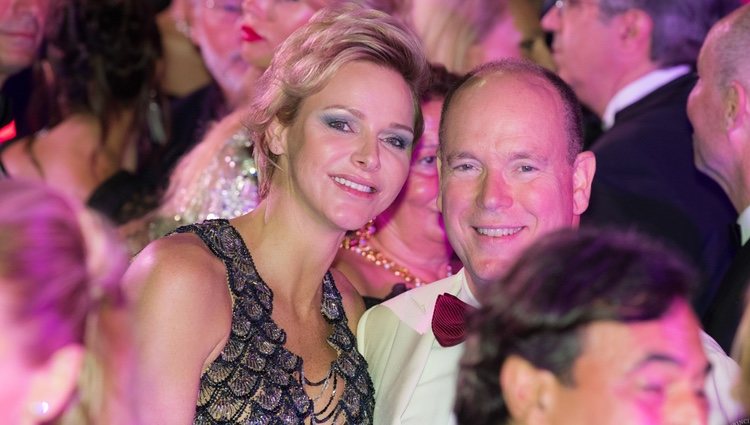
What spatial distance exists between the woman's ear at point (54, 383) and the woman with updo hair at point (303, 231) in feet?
2.90

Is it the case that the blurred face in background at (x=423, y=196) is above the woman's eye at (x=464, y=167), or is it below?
below

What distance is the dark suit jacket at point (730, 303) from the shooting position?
326 centimetres

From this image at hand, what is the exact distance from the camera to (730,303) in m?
3.31

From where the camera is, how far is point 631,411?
1675mm

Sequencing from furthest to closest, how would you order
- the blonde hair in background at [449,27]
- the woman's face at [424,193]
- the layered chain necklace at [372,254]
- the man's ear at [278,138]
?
the blonde hair in background at [449,27] < the layered chain necklace at [372,254] < the woman's face at [424,193] < the man's ear at [278,138]

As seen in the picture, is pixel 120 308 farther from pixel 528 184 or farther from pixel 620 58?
pixel 620 58

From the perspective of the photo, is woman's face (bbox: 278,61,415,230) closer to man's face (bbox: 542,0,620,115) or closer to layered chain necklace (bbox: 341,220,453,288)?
layered chain necklace (bbox: 341,220,453,288)

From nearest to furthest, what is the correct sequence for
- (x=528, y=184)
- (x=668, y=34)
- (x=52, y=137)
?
(x=528, y=184), (x=668, y=34), (x=52, y=137)

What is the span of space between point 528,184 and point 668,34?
83.8 inches

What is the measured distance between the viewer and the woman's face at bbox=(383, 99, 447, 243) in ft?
12.4

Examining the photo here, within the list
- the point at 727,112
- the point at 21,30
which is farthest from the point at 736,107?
the point at 21,30

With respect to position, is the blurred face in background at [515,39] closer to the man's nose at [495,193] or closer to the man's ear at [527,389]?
the man's nose at [495,193]

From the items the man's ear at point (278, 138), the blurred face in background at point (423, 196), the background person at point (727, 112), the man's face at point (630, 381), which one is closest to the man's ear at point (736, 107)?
the background person at point (727, 112)

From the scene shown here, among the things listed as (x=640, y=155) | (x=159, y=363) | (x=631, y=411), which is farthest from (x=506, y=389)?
(x=640, y=155)
